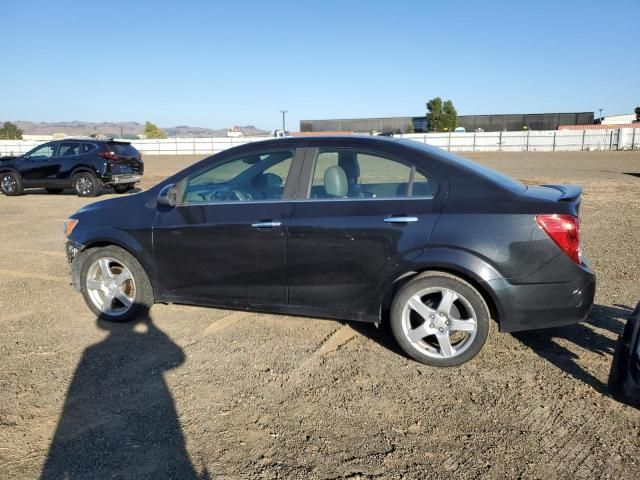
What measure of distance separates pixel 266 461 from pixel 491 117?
87615 mm

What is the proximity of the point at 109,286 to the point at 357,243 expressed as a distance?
2.42m

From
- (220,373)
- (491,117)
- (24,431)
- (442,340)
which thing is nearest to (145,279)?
(220,373)

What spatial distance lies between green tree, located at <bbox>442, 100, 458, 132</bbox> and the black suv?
67.8 metres

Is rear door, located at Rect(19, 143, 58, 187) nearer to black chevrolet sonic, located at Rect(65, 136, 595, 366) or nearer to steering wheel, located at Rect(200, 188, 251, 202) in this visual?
black chevrolet sonic, located at Rect(65, 136, 595, 366)

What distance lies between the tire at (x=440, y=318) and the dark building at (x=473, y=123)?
7260 cm

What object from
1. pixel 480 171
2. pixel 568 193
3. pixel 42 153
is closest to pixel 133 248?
pixel 480 171

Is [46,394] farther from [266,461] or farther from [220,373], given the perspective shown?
[266,461]

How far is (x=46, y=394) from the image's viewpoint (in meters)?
3.42

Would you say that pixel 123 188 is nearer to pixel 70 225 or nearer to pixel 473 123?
pixel 70 225

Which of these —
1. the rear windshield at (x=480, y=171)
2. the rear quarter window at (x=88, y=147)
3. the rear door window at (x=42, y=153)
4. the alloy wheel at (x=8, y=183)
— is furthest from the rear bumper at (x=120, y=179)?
the rear windshield at (x=480, y=171)

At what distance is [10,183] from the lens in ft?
49.4

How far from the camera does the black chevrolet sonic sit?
353cm

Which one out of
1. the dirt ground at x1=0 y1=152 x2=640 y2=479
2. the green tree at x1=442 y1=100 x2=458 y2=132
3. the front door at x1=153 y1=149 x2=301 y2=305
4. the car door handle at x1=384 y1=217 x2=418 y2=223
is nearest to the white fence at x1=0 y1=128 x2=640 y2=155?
the green tree at x1=442 y1=100 x2=458 y2=132

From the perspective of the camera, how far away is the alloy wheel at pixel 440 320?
3.64 metres
